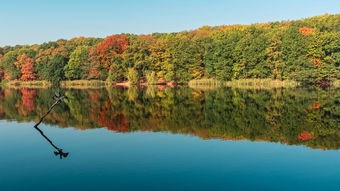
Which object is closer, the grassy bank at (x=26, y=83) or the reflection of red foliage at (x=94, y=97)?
the reflection of red foliage at (x=94, y=97)

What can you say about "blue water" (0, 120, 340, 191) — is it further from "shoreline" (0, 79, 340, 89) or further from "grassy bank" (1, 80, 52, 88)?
"grassy bank" (1, 80, 52, 88)

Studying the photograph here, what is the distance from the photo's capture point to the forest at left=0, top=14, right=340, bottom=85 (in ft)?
182

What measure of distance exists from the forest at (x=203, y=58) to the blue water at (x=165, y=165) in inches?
1775

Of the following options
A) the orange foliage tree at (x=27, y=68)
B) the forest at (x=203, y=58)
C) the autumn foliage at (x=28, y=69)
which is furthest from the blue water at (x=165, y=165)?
the orange foliage tree at (x=27, y=68)

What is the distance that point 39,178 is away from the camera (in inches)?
384

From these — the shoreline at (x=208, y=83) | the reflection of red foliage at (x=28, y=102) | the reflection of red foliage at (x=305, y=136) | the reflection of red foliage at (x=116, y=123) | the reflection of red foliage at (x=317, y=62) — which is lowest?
the reflection of red foliage at (x=116, y=123)

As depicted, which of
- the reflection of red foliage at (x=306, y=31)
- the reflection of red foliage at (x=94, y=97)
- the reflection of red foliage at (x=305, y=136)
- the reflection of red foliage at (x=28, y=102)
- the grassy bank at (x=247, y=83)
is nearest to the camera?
the reflection of red foliage at (x=305, y=136)

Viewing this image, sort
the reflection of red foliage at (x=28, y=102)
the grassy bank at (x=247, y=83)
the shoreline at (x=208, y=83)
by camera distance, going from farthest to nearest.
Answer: the grassy bank at (x=247, y=83) < the shoreline at (x=208, y=83) < the reflection of red foliage at (x=28, y=102)

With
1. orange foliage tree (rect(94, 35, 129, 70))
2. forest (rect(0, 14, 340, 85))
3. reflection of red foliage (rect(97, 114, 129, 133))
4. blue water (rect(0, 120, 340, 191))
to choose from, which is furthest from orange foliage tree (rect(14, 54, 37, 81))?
blue water (rect(0, 120, 340, 191))

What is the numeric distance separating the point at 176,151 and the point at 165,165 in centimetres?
199

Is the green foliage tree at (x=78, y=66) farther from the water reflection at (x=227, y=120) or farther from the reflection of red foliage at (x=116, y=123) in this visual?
the reflection of red foliage at (x=116, y=123)

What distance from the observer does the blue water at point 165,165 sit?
895 centimetres

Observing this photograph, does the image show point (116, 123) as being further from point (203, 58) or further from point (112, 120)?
point (203, 58)

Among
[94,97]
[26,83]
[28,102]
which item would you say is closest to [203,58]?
[94,97]
